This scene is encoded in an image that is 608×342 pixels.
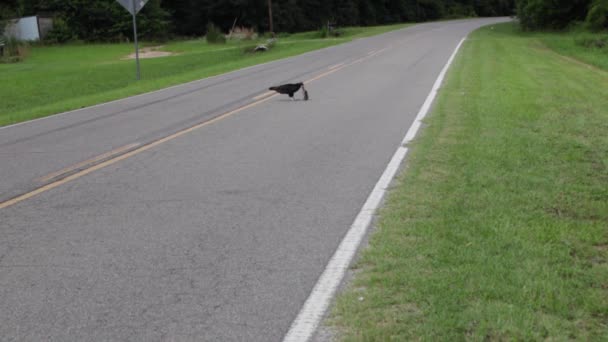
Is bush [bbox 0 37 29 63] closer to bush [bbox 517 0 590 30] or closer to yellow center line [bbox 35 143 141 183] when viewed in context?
yellow center line [bbox 35 143 141 183]

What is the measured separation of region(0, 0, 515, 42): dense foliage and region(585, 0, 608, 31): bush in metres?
41.3

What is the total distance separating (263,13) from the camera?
269 ft

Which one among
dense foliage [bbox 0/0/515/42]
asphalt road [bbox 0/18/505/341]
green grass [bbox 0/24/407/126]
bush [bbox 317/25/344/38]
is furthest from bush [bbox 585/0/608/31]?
dense foliage [bbox 0/0/515/42]

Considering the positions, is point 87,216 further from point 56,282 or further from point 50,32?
point 50,32

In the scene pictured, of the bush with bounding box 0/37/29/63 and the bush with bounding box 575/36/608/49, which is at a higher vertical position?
the bush with bounding box 575/36/608/49

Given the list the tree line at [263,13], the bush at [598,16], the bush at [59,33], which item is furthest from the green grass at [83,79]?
the bush at [59,33]

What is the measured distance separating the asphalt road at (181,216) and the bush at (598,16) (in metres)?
30.1

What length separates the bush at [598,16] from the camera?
38.2m

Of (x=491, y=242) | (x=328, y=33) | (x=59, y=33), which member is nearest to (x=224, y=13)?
(x=59, y=33)

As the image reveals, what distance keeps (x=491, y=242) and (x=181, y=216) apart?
2884 mm

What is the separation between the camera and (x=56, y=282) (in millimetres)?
4676

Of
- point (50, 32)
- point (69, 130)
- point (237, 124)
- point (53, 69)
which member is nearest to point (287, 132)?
point (237, 124)

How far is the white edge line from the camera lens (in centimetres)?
387

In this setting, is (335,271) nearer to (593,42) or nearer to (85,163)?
(85,163)
